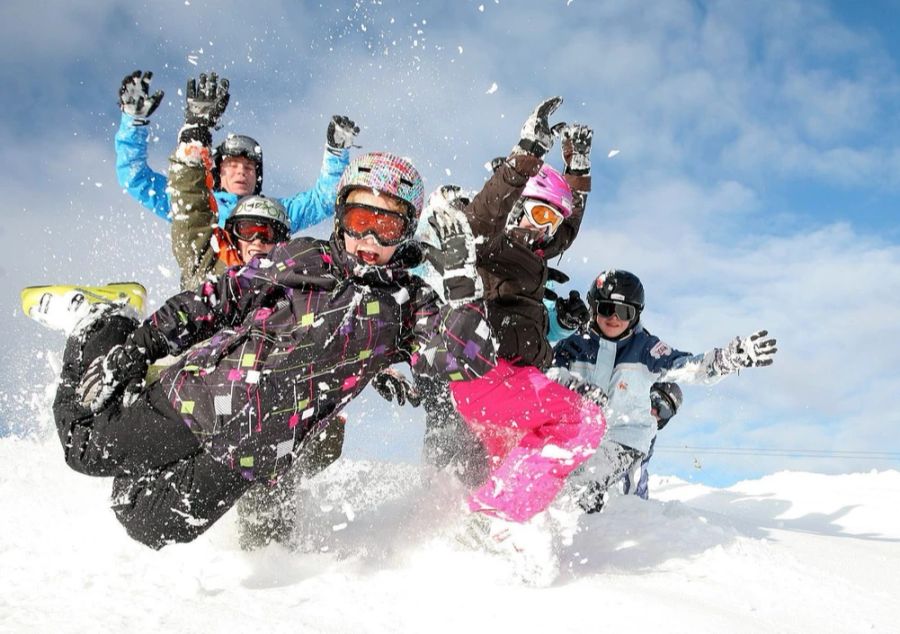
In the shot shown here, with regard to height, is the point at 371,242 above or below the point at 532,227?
below

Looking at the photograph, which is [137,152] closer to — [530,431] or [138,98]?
[138,98]

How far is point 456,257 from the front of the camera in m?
2.88

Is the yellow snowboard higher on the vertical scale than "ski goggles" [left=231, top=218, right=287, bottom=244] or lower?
lower

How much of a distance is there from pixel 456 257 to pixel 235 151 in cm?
277

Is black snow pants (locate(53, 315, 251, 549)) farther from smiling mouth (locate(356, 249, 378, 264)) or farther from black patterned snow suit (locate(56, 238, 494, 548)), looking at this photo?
smiling mouth (locate(356, 249, 378, 264))

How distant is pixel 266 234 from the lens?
13.5 feet

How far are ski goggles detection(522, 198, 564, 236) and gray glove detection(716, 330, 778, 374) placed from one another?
6.96ft

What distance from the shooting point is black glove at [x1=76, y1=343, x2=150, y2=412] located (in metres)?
3.00

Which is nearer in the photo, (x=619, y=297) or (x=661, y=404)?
(x=619, y=297)

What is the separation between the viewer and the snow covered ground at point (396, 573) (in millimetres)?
2352

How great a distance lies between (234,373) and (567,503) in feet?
7.19

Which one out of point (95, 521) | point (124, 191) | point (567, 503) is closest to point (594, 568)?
point (567, 503)

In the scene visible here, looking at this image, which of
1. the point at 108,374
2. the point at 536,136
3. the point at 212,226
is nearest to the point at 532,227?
the point at 536,136

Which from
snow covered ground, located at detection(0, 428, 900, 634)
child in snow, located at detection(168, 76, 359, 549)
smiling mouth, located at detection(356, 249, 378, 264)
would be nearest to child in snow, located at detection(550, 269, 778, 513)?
snow covered ground, located at detection(0, 428, 900, 634)
